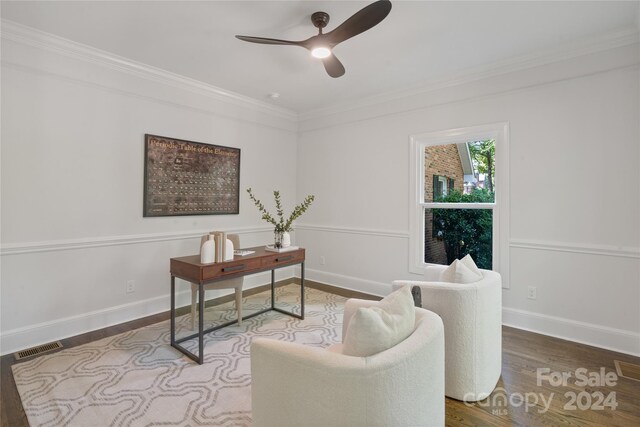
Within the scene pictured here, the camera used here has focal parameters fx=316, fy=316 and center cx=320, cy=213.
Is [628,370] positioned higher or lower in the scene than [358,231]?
lower

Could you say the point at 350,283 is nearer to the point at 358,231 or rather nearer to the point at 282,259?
the point at 358,231

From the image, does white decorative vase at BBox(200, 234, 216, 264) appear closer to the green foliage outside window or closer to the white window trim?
the white window trim

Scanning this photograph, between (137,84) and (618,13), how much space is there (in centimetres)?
429

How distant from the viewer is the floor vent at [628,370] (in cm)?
235

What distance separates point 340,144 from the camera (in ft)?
15.3

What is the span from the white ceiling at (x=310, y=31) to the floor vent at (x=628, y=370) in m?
2.71

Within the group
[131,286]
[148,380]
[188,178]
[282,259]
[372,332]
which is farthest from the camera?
[188,178]

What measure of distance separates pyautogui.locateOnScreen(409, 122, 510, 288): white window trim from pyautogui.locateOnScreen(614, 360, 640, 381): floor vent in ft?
3.28

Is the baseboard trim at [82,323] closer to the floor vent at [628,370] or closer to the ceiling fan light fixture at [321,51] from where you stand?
the ceiling fan light fixture at [321,51]

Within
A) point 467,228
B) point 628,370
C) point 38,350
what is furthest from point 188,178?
point 628,370

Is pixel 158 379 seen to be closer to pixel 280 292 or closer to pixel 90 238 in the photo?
pixel 90 238

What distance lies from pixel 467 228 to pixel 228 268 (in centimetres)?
271

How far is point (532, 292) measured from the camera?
10.3 ft

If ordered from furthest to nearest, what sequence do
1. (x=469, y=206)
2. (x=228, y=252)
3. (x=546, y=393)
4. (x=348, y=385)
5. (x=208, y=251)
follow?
(x=469, y=206) < (x=228, y=252) < (x=208, y=251) < (x=546, y=393) < (x=348, y=385)
